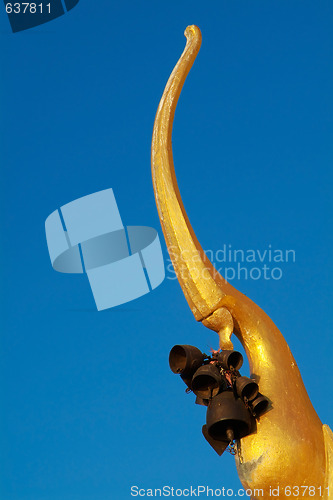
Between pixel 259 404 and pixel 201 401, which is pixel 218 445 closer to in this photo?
pixel 201 401

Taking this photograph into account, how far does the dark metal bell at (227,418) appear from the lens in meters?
7.29

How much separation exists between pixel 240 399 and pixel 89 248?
183 inches

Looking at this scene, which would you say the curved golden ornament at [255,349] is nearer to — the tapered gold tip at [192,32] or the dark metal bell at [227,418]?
the dark metal bell at [227,418]

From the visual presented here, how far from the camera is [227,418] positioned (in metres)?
7.26

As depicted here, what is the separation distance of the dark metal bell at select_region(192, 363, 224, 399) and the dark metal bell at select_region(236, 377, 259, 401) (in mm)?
179

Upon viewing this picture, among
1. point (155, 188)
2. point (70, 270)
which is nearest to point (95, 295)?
point (70, 270)

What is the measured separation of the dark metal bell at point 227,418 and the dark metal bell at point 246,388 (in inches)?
2.9

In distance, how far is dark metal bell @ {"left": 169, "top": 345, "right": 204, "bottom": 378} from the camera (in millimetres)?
7633

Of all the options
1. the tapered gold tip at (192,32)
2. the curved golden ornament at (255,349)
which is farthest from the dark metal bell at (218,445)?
the tapered gold tip at (192,32)

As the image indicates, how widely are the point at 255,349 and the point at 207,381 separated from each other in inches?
27.3

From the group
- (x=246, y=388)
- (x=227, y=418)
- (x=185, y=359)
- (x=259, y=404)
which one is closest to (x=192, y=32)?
(x=185, y=359)

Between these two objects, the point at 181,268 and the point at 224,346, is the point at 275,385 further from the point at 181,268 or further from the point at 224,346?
the point at 181,268

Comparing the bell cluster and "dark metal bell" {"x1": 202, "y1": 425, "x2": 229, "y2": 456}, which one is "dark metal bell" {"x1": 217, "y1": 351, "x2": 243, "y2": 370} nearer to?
the bell cluster

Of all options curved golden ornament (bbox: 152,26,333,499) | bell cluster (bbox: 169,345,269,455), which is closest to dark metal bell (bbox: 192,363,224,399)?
bell cluster (bbox: 169,345,269,455)
